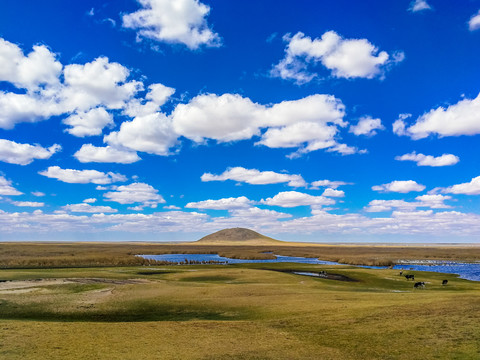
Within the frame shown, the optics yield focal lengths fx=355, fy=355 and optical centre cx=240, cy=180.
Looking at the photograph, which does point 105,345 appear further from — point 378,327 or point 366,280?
point 366,280

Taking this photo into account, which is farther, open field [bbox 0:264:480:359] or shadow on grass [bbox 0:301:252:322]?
shadow on grass [bbox 0:301:252:322]

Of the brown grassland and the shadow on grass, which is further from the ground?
the brown grassland

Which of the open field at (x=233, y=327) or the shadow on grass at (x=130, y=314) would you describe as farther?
the shadow on grass at (x=130, y=314)

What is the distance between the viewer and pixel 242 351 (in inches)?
654

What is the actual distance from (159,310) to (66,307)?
777 cm

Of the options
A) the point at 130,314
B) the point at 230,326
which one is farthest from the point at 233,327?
the point at 130,314

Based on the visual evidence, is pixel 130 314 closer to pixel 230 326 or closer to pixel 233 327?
pixel 230 326

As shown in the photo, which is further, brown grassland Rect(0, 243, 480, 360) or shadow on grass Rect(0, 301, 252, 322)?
shadow on grass Rect(0, 301, 252, 322)

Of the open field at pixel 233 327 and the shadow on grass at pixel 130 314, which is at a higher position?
the open field at pixel 233 327

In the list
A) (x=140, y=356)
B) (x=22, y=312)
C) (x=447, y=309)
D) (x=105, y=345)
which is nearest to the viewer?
(x=140, y=356)

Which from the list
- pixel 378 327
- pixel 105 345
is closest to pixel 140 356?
pixel 105 345

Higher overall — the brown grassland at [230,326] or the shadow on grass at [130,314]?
the brown grassland at [230,326]

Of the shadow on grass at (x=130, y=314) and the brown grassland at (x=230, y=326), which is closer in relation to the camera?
the brown grassland at (x=230, y=326)

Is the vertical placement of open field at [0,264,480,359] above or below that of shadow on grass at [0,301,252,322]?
above
